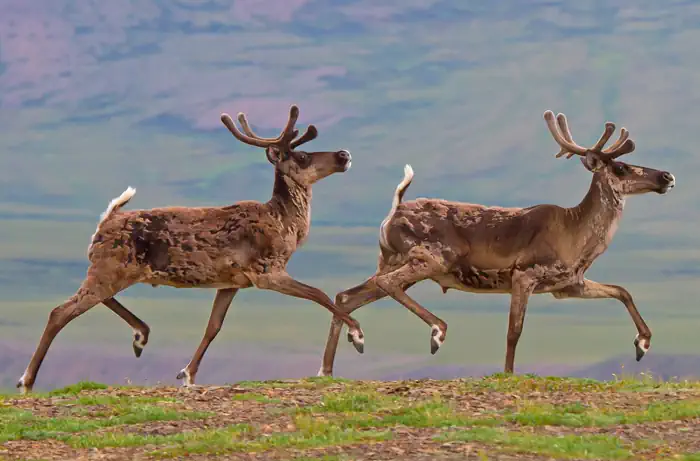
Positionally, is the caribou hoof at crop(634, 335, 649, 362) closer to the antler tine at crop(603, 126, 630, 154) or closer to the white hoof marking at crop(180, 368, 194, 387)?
the antler tine at crop(603, 126, 630, 154)

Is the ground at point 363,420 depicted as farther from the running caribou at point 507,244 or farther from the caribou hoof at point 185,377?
the running caribou at point 507,244

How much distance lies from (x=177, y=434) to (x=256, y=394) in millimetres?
2214

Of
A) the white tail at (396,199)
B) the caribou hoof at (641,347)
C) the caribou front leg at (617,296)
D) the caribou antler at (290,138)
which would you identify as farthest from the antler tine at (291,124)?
the caribou hoof at (641,347)

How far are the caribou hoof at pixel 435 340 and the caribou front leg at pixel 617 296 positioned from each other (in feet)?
7.81

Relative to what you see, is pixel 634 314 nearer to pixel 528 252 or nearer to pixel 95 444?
pixel 528 252

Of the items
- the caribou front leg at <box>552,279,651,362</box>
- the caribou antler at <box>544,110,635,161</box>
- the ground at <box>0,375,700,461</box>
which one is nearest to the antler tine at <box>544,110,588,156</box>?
the caribou antler at <box>544,110,635,161</box>

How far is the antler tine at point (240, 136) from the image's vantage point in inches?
690

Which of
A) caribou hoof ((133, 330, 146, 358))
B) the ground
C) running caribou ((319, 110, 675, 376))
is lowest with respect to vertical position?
the ground

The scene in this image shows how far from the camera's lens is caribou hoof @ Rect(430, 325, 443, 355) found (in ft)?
53.6

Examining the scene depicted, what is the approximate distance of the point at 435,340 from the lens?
16328mm

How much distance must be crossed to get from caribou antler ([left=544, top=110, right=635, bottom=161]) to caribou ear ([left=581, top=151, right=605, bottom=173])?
0.19 feet

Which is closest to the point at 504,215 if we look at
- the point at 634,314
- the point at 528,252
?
the point at 528,252

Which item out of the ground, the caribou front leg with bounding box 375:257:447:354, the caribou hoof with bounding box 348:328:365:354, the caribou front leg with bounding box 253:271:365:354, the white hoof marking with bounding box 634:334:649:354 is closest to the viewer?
the ground

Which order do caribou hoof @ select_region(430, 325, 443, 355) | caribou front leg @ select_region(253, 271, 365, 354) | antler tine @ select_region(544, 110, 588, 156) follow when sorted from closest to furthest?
caribou hoof @ select_region(430, 325, 443, 355) → caribou front leg @ select_region(253, 271, 365, 354) → antler tine @ select_region(544, 110, 588, 156)
